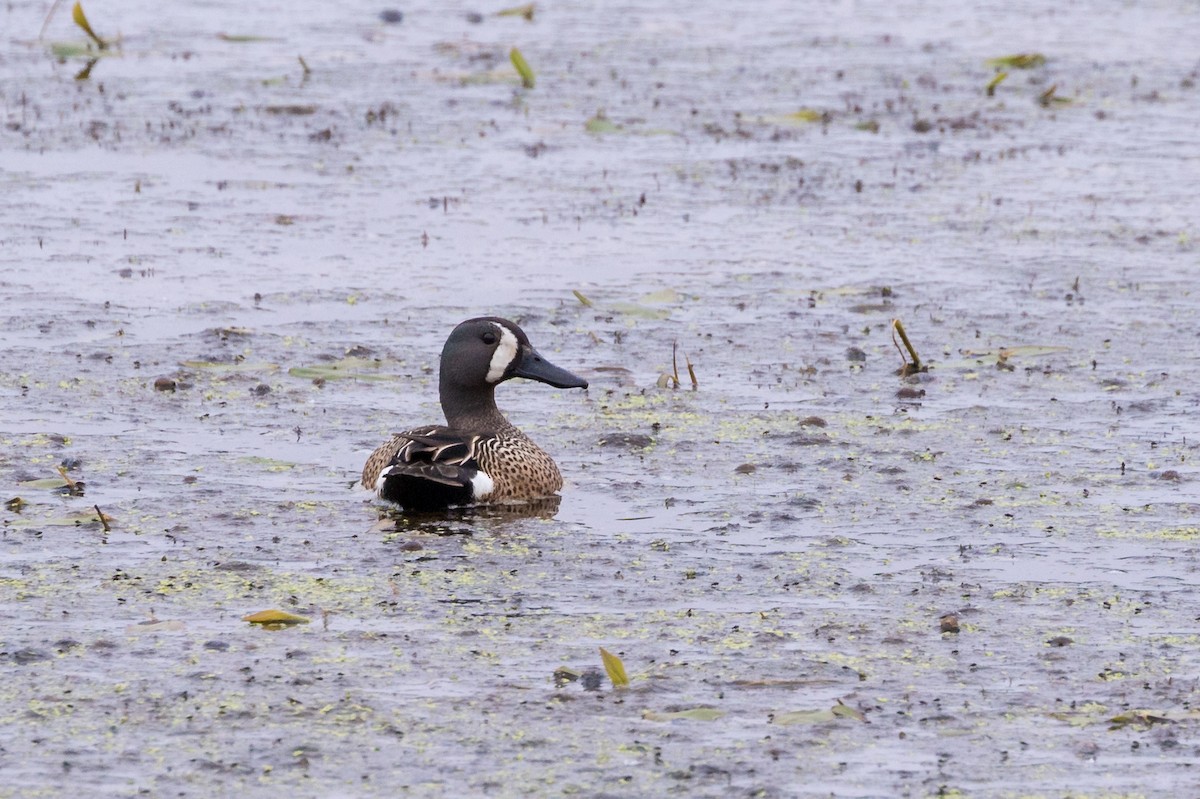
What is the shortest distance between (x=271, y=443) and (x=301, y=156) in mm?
6252

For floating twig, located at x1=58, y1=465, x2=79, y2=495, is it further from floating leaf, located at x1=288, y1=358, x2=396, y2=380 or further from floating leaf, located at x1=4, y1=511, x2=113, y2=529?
floating leaf, located at x1=288, y1=358, x2=396, y2=380

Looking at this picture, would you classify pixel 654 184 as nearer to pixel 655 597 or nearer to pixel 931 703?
Result: pixel 655 597

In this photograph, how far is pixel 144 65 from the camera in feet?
58.9

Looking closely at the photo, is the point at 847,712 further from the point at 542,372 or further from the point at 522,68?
the point at 522,68

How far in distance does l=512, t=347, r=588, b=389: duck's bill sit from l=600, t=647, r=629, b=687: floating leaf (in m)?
2.83

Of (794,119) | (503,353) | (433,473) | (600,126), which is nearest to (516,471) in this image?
(433,473)

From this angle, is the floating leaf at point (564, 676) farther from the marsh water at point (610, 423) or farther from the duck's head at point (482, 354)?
the duck's head at point (482, 354)

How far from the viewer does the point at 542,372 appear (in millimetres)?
8789

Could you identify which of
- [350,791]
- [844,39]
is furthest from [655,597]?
[844,39]

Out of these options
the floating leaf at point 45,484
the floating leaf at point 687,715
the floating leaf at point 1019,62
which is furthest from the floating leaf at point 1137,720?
the floating leaf at point 1019,62

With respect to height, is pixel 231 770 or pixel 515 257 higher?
pixel 515 257

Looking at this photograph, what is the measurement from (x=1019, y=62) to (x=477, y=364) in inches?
446

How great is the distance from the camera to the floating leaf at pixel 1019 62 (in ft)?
61.1

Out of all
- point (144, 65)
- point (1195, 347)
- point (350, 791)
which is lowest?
point (350, 791)
